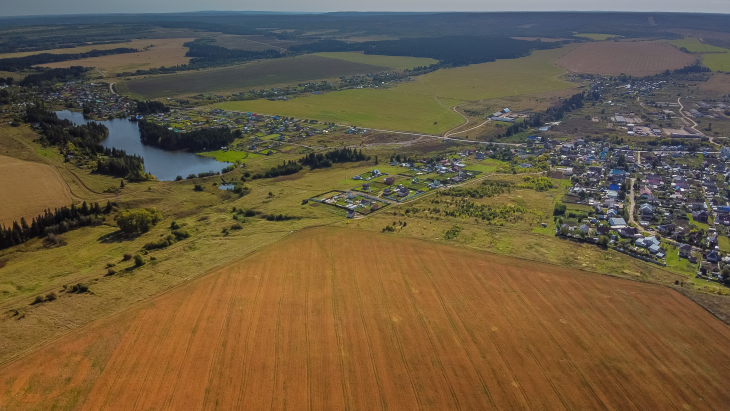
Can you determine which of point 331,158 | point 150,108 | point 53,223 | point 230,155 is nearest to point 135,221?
point 53,223

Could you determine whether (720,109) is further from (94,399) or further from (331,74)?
(94,399)

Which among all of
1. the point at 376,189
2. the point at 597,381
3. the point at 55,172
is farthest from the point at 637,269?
the point at 55,172

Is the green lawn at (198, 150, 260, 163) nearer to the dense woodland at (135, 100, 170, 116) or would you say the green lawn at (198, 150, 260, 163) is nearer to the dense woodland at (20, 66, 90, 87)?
the dense woodland at (135, 100, 170, 116)

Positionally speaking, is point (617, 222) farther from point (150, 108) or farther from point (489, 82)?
point (489, 82)

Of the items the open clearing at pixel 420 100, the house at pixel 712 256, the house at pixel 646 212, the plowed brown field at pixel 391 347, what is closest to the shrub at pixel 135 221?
the plowed brown field at pixel 391 347

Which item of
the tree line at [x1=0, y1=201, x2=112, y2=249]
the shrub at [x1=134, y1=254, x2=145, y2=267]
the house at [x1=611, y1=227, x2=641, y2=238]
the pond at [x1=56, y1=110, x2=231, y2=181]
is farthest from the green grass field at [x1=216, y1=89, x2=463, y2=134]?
the shrub at [x1=134, y1=254, x2=145, y2=267]
